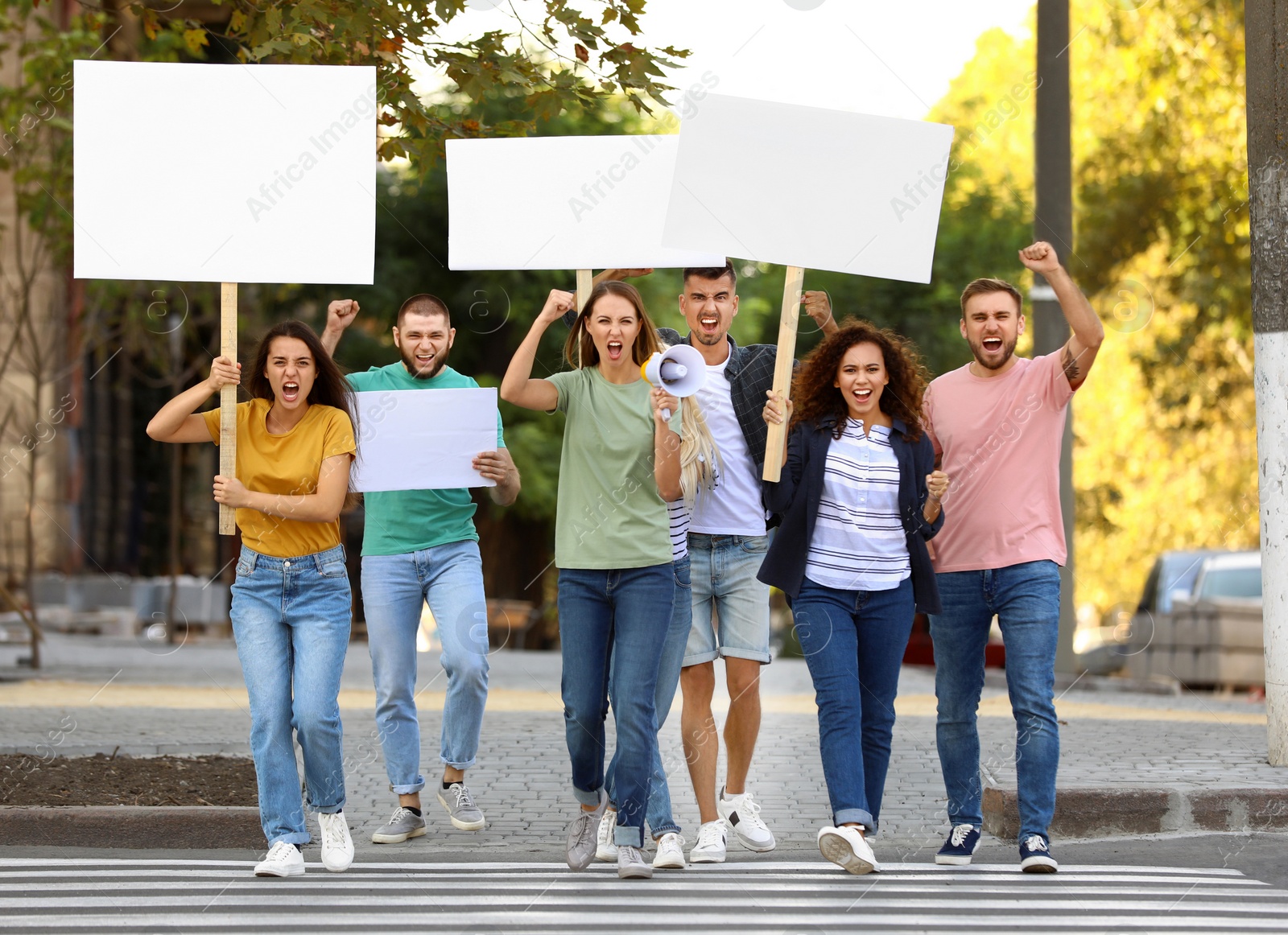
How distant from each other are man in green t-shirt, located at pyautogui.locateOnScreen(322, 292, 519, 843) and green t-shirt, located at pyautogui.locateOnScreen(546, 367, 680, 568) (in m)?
0.86

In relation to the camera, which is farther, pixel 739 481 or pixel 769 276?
Answer: pixel 769 276

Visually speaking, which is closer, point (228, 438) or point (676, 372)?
point (676, 372)

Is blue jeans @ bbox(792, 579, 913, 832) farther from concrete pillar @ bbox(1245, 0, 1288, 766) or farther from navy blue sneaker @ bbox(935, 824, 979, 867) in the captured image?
concrete pillar @ bbox(1245, 0, 1288, 766)

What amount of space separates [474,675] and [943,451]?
2.04m

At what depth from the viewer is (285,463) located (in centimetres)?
581

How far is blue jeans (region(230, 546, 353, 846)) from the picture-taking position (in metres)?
5.71

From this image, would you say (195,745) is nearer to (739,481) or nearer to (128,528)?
(739,481)

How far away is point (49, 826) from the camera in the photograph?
659 cm

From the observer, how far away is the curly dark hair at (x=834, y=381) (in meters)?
6.07

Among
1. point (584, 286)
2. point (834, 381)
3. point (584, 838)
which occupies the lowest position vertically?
point (584, 838)

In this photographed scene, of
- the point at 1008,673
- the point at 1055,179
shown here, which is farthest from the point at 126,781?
the point at 1055,179

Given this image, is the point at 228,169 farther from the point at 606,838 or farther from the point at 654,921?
the point at 654,921

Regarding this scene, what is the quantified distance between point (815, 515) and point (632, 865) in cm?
136

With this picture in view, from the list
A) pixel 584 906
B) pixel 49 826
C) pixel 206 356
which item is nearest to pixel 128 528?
pixel 206 356
